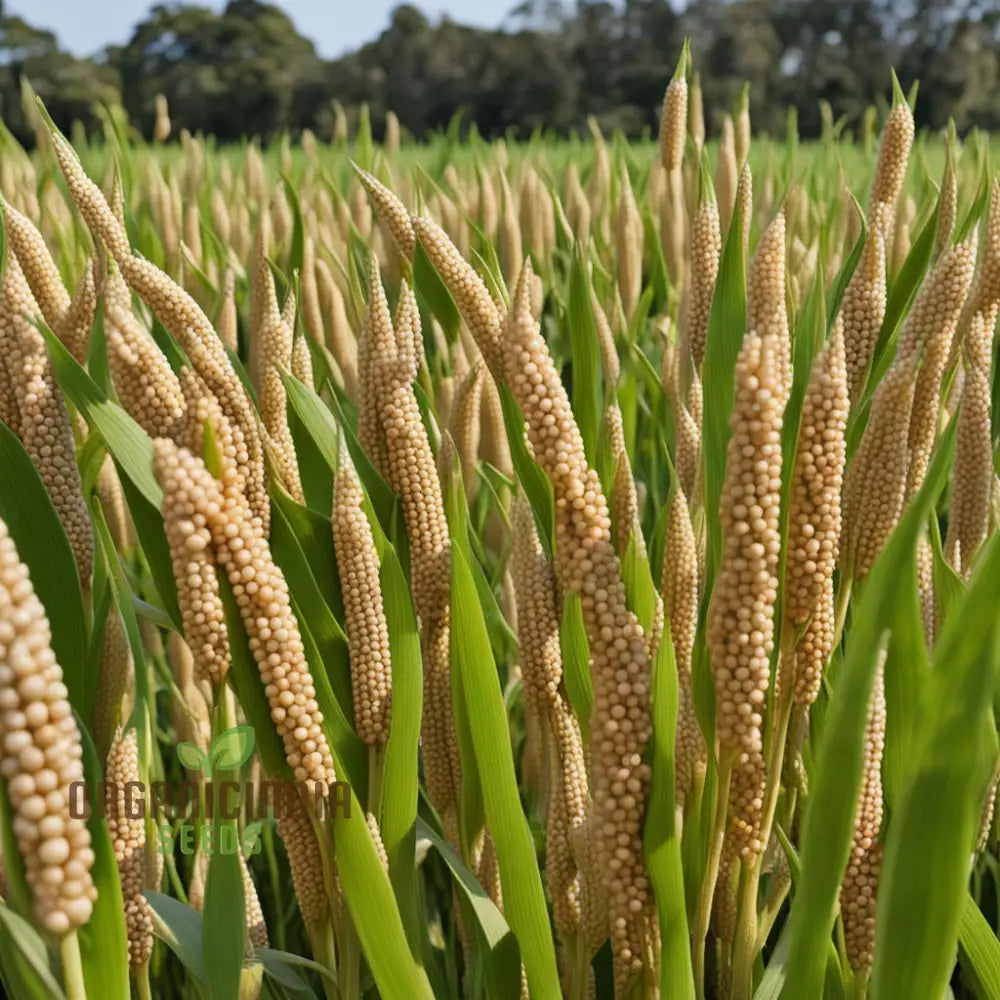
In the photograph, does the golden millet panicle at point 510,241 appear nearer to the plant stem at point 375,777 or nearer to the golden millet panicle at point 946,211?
the golden millet panicle at point 946,211

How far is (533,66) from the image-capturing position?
36.9 meters

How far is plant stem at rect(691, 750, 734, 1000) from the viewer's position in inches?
27.6

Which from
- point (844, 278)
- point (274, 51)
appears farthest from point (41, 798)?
point (274, 51)

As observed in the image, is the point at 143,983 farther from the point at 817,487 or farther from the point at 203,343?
the point at 817,487

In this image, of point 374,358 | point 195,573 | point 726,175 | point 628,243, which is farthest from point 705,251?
point 628,243

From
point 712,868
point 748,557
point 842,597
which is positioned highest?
point 748,557

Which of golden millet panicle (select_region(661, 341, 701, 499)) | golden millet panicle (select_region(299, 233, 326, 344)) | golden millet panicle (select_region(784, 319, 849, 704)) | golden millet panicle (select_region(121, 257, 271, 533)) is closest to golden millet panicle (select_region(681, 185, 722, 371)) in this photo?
golden millet panicle (select_region(661, 341, 701, 499))

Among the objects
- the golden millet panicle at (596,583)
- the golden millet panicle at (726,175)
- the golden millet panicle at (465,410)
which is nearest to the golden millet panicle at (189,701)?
the golden millet panicle at (465,410)

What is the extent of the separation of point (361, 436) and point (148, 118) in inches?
1477

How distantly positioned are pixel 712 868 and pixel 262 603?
324mm

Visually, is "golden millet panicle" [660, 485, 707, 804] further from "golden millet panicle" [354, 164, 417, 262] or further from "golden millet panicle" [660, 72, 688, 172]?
"golden millet panicle" [660, 72, 688, 172]

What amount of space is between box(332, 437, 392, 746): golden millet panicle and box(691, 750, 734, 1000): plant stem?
21cm

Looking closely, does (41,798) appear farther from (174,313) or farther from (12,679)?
(174,313)

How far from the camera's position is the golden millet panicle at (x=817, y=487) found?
2.15 feet
